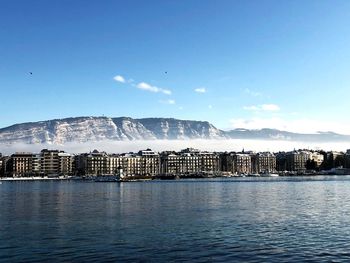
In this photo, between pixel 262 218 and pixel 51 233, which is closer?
pixel 51 233

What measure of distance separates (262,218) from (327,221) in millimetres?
5418

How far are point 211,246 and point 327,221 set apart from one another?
593 inches

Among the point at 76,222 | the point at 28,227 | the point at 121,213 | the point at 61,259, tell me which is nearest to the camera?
the point at 61,259

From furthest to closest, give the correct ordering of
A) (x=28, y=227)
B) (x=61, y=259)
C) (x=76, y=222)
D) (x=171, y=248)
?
(x=76, y=222), (x=28, y=227), (x=171, y=248), (x=61, y=259)

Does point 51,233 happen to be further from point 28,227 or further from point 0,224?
point 0,224

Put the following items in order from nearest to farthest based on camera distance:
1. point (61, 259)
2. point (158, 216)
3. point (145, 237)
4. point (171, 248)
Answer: point (61, 259) < point (171, 248) < point (145, 237) < point (158, 216)

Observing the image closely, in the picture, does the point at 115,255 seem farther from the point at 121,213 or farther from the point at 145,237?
the point at 121,213

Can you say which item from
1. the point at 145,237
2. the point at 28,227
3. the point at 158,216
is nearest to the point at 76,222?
the point at 28,227

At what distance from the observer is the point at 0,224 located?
1603 inches

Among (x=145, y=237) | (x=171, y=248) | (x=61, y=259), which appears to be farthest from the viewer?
(x=145, y=237)

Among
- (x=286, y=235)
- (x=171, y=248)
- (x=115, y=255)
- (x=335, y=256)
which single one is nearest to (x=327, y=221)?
(x=286, y=235)

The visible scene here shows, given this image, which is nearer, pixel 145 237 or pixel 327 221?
pixel 145 237

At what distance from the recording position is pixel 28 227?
38.5m

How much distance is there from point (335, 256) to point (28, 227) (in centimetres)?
2329
